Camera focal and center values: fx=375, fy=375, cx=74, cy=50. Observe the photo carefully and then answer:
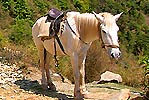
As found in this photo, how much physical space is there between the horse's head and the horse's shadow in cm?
161

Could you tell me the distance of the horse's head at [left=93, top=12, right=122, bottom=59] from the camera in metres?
6.19

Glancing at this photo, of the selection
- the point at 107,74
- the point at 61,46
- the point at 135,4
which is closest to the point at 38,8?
the point at 107,74

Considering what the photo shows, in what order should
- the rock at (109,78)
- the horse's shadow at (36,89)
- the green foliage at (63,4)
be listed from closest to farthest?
the horse's shadow at (36,89) < the rock at (109,78) < the green foliage at (63,4)

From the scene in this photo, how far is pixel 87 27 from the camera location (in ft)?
22.1

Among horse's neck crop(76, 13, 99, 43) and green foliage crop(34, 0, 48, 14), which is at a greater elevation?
green foliage crop(34, 0, 48, 14)

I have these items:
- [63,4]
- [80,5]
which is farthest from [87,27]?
[80,5]

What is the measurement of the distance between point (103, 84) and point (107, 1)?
50881 millimetres

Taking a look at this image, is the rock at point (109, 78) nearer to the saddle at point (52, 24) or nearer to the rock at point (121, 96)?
the rock at point (121, 96)

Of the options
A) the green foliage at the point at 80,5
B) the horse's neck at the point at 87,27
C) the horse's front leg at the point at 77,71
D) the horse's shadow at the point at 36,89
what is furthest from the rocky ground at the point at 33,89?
the green foliage at the point at 80,5

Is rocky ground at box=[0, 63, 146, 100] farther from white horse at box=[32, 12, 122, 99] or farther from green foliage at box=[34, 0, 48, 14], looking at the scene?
green foliage at box=[34, 0, 48, 14]

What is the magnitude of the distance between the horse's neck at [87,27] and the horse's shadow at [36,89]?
133 centimetres

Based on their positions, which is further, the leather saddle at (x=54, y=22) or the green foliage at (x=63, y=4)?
the green foliage at (x=63, y=4)

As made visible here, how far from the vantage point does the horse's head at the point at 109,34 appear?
20.3ft

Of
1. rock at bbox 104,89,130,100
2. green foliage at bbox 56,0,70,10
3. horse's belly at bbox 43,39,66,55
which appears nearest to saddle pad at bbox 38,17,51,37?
horse's belly at bbox 43,39,66,55
